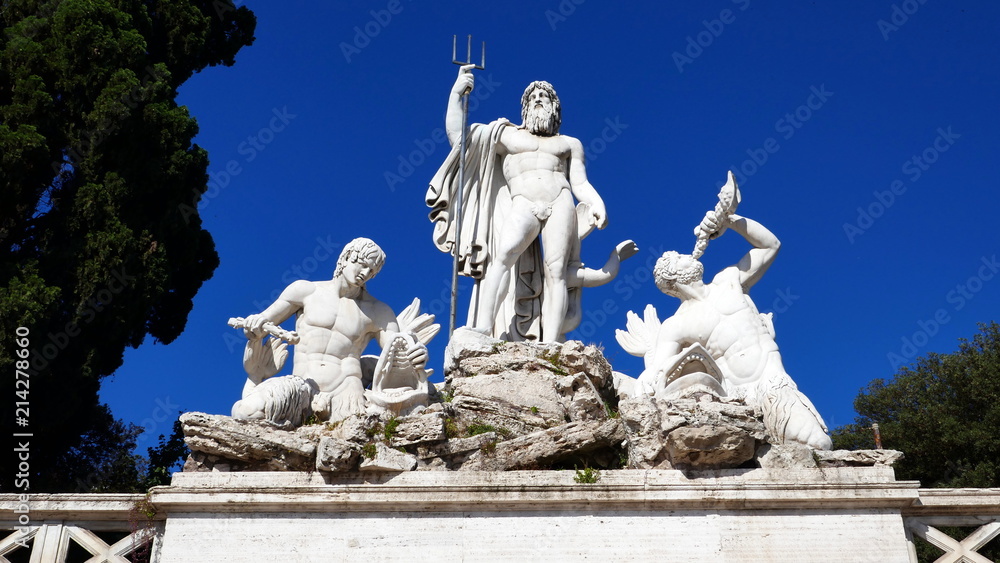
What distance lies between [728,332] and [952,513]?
229cm

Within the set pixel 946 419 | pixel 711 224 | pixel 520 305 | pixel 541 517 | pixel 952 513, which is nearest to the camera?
pixel 541 517

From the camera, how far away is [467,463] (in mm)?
6719

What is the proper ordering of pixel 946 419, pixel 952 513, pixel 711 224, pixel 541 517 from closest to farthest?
1. pixel 541 517
2. pixel 952 513
3. pixel 711 224
4. pixel 946 419

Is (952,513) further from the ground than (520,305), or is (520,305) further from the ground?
(520,305)

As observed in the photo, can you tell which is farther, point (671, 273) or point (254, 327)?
point (671, 273)

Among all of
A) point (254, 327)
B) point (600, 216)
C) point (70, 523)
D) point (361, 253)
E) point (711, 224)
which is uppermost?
point (600, 216)

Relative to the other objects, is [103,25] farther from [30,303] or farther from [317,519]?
[317,519]

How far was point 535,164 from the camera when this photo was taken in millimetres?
9984

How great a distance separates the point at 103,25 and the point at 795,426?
10.8m

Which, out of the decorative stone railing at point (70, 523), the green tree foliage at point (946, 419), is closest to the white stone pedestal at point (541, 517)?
the decorative stone railing at point (70, 523)

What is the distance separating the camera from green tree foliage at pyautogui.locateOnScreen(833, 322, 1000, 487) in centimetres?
1678

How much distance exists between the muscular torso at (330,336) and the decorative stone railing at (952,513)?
14.6 feet

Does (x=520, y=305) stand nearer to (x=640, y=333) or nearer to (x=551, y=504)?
(x=640, y=333)

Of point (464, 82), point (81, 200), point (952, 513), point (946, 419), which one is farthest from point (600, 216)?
point (946, 419)
